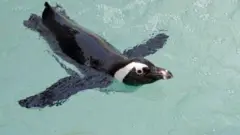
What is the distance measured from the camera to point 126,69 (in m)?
3.43

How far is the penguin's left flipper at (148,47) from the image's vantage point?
155 inches

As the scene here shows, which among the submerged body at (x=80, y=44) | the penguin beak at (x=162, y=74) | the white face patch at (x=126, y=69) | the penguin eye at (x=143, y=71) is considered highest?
the submerged body at (x=80, y=44)

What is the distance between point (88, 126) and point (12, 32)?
1092 mm

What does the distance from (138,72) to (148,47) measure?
676 millimetres

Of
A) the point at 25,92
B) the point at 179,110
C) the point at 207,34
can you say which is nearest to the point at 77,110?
the point at 25,92

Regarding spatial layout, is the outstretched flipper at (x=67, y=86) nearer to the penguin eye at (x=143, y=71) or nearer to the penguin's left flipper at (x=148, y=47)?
the penguin eye at (x=143, y=71)

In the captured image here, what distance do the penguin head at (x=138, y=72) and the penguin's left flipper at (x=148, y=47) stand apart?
45 centimetres

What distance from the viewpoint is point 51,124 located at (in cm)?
369

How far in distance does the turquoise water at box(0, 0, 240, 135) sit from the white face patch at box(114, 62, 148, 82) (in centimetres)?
38

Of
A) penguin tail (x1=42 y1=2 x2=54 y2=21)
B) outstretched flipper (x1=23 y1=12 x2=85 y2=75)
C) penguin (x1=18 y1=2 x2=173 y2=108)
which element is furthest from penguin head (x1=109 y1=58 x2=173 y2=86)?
penguin tail (x1=42 y1=2 x2=54 y2=21)

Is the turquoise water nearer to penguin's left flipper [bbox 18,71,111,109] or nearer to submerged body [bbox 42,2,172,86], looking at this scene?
penguin's left flipper [bbox 18,71,111,109]

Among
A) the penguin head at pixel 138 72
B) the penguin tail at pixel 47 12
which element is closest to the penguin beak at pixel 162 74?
the penguin head at pixel 138 72

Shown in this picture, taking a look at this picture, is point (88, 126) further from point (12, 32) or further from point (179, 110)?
point (12, 32)

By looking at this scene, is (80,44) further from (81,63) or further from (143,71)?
A: (143,71)
